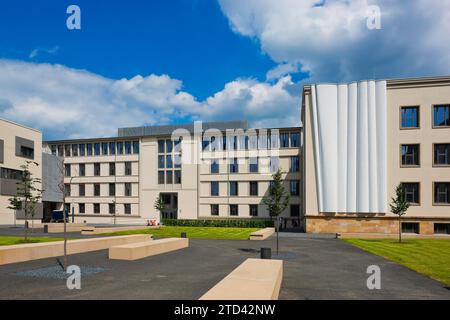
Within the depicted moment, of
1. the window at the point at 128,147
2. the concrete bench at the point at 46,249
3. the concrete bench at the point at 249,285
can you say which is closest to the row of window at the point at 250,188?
the window at the point at 128,147

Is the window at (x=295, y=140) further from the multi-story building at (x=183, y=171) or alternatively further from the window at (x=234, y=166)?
the window at (x=234, y=166)

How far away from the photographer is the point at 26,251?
55.0 feet

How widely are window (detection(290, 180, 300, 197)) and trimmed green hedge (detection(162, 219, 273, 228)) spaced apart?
6.05m

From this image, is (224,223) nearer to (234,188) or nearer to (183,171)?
(234,188)

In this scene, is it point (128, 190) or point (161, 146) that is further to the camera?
point (128, 190)

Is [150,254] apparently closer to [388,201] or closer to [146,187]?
[388,201]

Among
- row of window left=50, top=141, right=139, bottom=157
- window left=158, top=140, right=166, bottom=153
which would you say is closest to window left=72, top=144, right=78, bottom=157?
row of window left=50, top=141, right=139, bottom=157

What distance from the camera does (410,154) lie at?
3822cm

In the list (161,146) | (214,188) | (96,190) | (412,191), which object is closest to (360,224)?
(412,191)

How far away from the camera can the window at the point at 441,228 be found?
3709cm

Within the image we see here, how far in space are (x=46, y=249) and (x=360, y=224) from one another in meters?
31.8

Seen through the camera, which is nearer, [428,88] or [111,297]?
[111,297]
